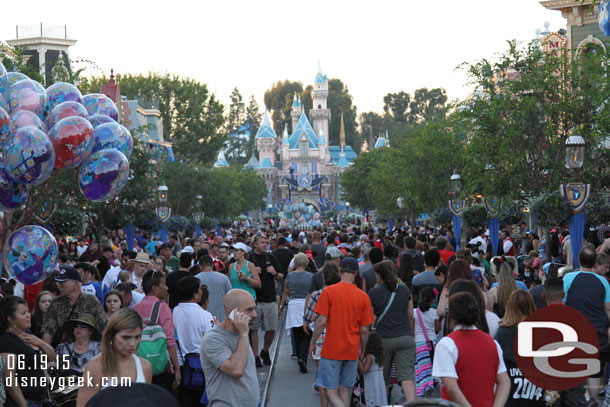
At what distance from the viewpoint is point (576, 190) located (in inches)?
569

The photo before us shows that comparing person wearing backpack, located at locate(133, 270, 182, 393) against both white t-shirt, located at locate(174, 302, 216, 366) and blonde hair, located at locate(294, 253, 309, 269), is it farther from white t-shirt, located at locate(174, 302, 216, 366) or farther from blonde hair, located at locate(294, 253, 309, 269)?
blonde hair, located at locate(294, 253, 309, 269)

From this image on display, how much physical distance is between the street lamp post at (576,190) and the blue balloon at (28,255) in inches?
312

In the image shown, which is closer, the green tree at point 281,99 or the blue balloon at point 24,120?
the blue balloon at point 24,120

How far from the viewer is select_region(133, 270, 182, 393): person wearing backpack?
24.8 ft

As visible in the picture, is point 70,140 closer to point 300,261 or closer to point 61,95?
point 61,95

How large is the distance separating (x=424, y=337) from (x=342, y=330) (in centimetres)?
148

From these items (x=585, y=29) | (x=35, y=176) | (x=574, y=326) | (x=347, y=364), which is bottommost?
(x=347, y=364)

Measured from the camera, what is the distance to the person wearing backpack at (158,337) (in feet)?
24.8

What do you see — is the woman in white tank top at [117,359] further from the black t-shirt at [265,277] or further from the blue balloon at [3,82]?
the black t-shirt at [265,277]

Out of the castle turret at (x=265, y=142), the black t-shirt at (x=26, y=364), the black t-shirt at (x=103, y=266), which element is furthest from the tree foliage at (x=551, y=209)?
the castle turret at (x=265, y=142)

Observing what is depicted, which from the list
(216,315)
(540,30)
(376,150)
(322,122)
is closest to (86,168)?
(216,315)

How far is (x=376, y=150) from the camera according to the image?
75.2 m

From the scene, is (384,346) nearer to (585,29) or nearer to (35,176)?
(35,176)

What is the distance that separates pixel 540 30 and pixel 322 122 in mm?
97717
